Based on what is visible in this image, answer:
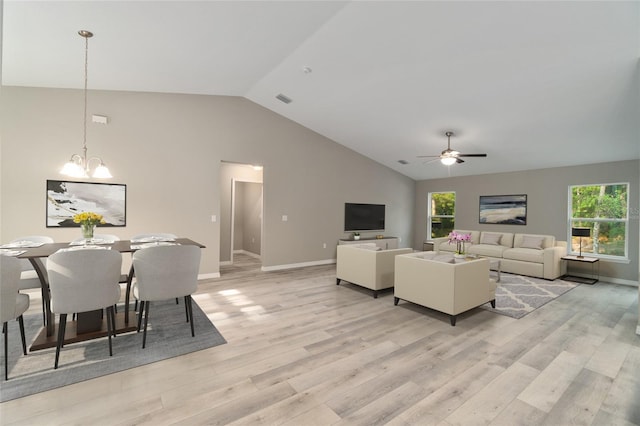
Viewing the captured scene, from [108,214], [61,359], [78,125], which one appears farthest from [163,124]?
[61,359]

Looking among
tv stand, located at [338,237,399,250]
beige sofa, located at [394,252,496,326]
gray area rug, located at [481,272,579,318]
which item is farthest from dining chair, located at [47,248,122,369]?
tv stand, located at [338,237,399,250]

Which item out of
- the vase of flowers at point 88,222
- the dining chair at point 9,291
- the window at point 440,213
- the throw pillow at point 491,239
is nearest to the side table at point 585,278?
the throw pillow at point 491,239

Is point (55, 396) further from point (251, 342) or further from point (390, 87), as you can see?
point (390, 87)

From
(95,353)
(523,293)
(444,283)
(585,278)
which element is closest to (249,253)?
(95,353)

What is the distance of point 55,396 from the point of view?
7.17 ft

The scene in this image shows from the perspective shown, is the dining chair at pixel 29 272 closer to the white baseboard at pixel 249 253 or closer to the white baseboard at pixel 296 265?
the white baseboard at pixel 296 265

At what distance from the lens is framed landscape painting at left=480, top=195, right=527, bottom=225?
716 centimetres

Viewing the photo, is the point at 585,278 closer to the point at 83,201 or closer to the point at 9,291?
the point at 9,291

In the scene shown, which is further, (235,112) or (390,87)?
(235,112)

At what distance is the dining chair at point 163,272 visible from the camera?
9.57 ft

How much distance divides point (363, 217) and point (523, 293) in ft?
13.5

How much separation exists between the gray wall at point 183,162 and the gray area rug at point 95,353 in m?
2.11

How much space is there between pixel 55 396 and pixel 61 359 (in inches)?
23.9

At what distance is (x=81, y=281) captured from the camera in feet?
8.50
